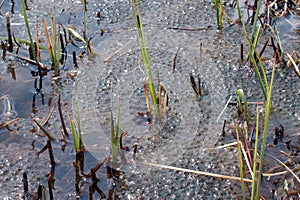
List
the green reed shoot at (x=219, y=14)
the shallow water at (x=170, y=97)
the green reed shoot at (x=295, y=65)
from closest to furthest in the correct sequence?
the shallow water at (x=170, y=97) → the green reed shoot at (x=295, y=65) → the green reed shoot at (x=219, y=14)

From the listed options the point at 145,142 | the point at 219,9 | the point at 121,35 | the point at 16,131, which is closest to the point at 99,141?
the point at 145,142

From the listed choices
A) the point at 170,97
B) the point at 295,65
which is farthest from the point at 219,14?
the point at 170,97

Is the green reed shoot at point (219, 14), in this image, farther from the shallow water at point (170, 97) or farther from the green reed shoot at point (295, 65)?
the green reed shoot at point (295, 65)

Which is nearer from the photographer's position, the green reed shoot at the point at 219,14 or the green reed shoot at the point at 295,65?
the green reed shoot at the point at 295,65

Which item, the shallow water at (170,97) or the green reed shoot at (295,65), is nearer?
the shallow water at (170,97)

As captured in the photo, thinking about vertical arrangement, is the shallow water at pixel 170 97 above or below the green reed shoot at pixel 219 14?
below

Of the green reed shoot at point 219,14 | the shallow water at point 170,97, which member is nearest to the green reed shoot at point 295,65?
the shallow water at point 170,97

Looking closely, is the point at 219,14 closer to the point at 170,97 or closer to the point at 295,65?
the point at 295,65

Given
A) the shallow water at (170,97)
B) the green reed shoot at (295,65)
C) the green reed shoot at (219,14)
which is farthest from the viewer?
the green reed shoot at (219,14)

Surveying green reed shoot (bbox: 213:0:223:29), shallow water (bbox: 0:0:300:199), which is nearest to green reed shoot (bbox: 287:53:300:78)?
shallow water (bbox: 0:0:300:199)
